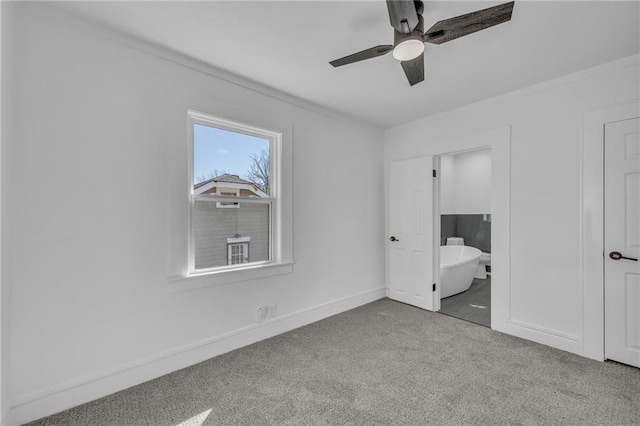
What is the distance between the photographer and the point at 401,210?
401 centimetres

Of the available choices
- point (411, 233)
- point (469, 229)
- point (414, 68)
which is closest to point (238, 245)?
point (414, 68)

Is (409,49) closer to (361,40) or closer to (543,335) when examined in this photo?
(361,40)

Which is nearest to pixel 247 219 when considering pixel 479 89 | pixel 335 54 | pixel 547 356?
pixel 335 54

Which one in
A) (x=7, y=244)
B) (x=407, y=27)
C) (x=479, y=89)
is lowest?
(x=7, y=244)

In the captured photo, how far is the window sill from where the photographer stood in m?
2.30

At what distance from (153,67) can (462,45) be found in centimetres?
232

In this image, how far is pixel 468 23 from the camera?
152 cm

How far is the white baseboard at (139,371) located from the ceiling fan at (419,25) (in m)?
2.48

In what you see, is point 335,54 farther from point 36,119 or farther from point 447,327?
point 447,327

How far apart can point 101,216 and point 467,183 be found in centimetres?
595

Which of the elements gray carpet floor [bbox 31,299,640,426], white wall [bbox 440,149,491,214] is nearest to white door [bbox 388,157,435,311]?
gray carpet floor [bbox 31,299,640,426]

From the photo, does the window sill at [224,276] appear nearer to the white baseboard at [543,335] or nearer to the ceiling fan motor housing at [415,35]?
the ceiling fan motor housing at [415,35]

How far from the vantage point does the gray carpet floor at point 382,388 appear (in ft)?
5.77

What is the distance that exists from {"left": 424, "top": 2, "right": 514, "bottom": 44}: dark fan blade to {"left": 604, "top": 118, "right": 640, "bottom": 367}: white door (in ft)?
5.90
